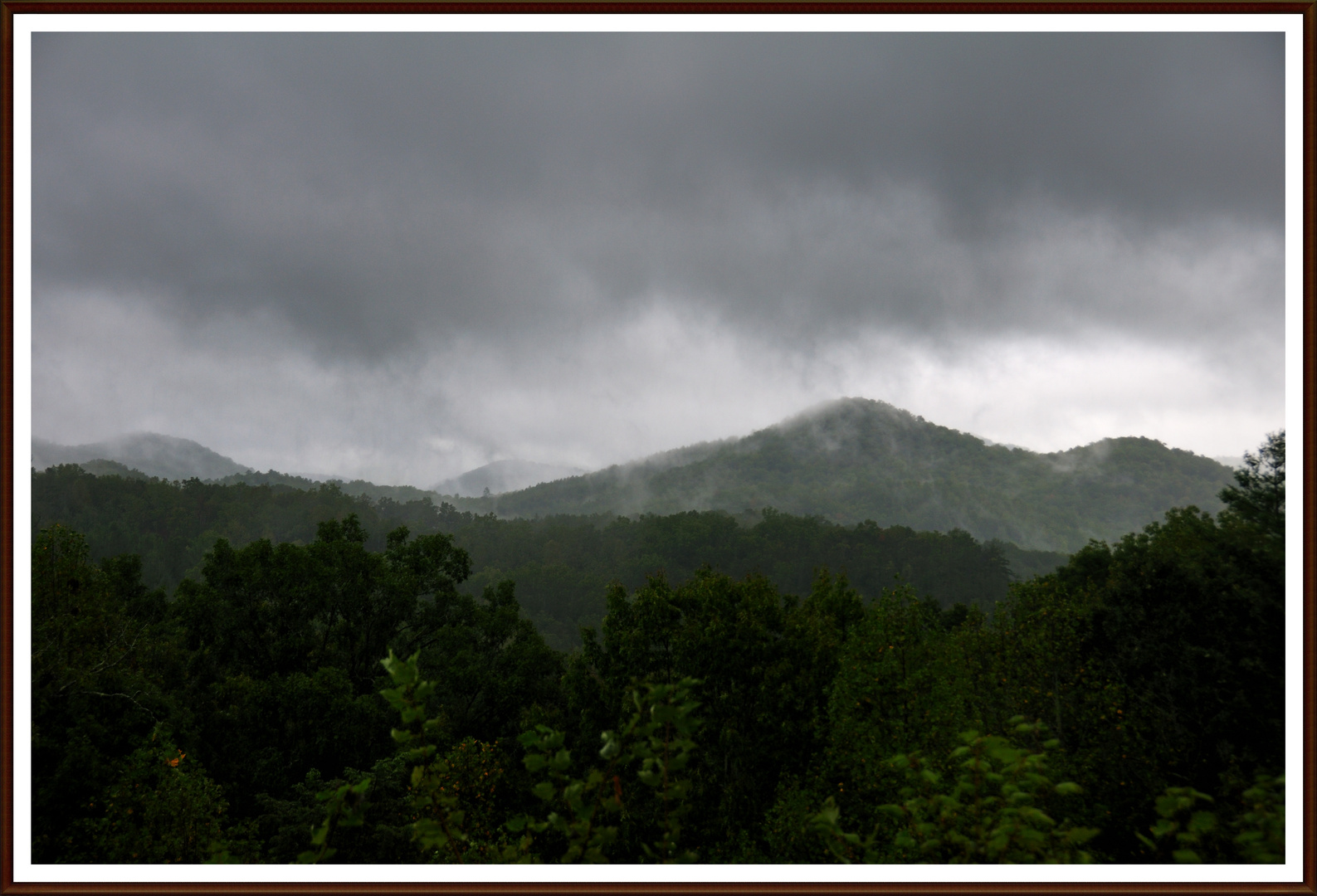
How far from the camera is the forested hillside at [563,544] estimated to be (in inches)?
3423

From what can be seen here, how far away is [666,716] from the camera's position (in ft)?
9.07

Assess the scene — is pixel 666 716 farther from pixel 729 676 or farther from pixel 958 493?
pixel 958 493

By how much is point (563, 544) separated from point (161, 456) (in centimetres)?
11151

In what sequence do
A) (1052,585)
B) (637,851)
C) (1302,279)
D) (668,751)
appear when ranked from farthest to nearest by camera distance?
(637,851)
(1052,585)
(1302,279)
(668,751)

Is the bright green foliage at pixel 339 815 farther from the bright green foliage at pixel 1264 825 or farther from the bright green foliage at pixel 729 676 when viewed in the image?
the bright green foliage at pixel 729 676

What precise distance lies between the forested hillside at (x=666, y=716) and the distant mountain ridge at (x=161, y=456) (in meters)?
137

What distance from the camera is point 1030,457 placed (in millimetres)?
186375

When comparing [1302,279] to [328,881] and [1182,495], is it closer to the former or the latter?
[328,881]

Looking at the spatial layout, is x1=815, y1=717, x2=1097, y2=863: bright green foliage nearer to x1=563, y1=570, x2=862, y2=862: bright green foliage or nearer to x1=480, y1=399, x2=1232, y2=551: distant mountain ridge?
x1=563, y1=570, x2=862, y2=862: bright green foliage

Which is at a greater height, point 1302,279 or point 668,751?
point 1302,279

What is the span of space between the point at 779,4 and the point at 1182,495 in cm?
13096

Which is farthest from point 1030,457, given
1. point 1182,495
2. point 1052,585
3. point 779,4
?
point 779,4

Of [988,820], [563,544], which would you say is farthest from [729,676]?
[563,544]

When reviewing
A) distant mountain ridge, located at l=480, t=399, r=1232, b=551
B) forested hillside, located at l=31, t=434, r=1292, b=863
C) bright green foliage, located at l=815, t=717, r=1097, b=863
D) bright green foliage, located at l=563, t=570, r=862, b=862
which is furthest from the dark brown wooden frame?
distant mountain ridge, located at l=480, t=399, r=1232, b=551
